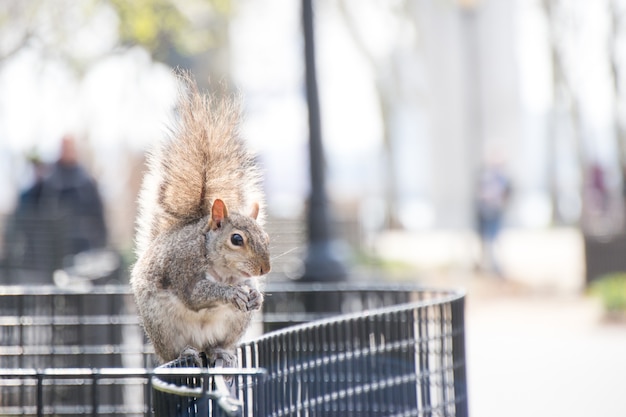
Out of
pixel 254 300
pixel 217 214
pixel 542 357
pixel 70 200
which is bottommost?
Answer: pixel 542 357

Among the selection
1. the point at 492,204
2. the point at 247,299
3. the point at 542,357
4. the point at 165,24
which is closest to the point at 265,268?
the point at 247,299

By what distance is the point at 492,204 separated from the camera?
16281 mm

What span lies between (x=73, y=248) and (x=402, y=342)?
745 cm

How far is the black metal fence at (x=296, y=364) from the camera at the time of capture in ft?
9.68

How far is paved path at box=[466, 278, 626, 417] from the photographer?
26.0 feet

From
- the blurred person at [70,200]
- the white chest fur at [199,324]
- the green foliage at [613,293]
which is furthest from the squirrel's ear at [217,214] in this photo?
the green foliage at [613,293]

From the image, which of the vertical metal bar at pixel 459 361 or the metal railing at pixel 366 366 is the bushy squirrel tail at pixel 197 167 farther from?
the vertical metal bar at pixel 459 361

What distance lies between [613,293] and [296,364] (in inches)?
383

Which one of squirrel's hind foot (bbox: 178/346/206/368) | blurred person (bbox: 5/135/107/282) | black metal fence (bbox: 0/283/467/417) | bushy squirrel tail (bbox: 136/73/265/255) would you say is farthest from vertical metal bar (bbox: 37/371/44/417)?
blurred person (bbox: 5/135/107/282)

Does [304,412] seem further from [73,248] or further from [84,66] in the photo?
[84,66]

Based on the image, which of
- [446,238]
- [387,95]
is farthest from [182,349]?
[387,95]

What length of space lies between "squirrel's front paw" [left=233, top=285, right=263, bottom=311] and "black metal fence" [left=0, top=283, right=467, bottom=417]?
0.37ft

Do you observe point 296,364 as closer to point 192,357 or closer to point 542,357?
point 192,357

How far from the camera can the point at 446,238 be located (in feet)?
88.3
